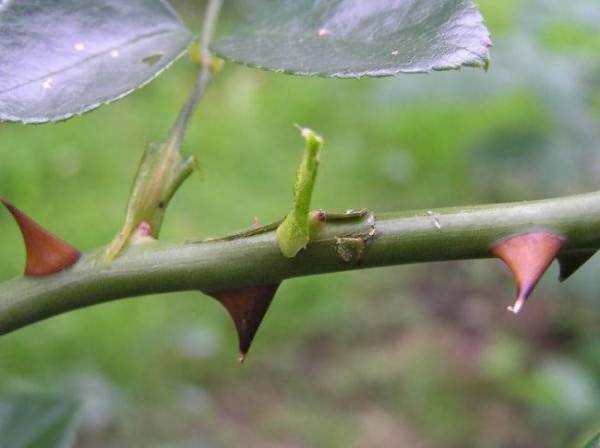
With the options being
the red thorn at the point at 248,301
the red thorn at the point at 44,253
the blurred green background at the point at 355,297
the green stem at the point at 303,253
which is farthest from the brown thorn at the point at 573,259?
the blurred green background at the point at 355,297

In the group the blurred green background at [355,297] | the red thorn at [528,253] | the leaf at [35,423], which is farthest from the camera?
the blurred green background at [355,297]

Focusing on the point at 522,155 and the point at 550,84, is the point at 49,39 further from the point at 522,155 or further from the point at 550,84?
the point at 522,155

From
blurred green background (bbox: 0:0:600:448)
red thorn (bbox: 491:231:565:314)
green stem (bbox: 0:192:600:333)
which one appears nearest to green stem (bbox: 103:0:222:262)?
green stem (bbox: 0:192:600:333)

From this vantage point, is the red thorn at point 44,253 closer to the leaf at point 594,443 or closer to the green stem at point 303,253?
the green stem at point 303,253

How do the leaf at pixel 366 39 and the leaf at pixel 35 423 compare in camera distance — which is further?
the leaf at pixel 35 423

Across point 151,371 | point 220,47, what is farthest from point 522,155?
point 220,47

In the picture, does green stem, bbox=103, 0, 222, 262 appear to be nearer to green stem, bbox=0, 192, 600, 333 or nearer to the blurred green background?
green stem, bbox=0, 192, 600, 333

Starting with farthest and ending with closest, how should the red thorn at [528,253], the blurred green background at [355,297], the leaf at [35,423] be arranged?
the blurred green background at [355,297] → the leaf at [35,423] → the red thorn at [528,253]

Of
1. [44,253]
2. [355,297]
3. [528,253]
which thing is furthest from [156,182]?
[355,297]
